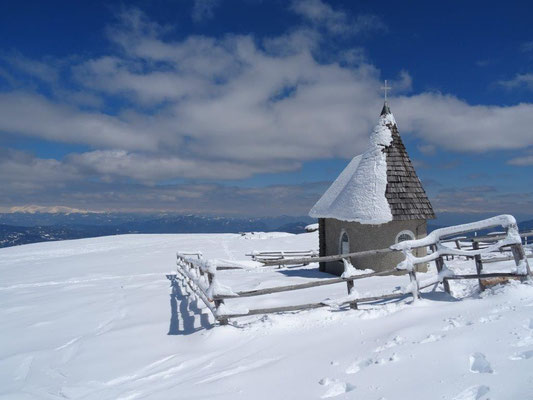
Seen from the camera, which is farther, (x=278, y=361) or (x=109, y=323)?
(x=109, y=323)

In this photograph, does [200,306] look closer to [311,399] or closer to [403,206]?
[311,399]

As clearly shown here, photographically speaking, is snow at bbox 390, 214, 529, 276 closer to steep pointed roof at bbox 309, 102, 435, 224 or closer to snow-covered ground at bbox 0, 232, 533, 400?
snow-covered ground at bbox 0, 232, 533, 400

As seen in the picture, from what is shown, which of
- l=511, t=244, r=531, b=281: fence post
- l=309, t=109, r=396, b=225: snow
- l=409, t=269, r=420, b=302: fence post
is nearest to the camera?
l=511, t=244, r=531, b=281: fence post

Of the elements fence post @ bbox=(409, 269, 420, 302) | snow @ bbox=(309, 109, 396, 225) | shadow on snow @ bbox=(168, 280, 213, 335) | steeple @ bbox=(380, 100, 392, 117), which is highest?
steeple @ bbox=(380, 100, 392, 117)

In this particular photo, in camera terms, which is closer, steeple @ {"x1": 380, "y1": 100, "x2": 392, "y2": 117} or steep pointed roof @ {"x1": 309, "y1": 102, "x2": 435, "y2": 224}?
steep pointed roof @ {"x1": 309, "y1": 102, "x2": 435, "y2": 224}

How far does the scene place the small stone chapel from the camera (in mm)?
14547

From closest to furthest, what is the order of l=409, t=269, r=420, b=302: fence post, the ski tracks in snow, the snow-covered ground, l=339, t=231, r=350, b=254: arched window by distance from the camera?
the ski tracks in snow < the snow-covered ground < l=409, t=269, r=420, b=302: fence post < l=339, t=231, r=350, b=254: arched window

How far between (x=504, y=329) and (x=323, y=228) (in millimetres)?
13577

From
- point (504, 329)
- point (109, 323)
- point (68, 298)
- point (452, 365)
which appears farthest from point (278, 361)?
point (68, 298)

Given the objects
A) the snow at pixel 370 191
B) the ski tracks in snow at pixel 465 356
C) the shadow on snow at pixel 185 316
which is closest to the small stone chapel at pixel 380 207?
the snow at pixel 370 191

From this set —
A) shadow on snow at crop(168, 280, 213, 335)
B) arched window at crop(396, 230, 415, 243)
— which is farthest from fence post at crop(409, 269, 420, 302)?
arched window at crop(396, 230, 415, 243)

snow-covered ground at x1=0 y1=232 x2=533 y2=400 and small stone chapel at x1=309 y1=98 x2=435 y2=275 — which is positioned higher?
small stone chapel at x1=309 y1=98 x2=435 y2=275

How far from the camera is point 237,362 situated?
579 cm

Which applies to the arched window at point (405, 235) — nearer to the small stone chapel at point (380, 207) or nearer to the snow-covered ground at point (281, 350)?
the small stone chapel at point (380, 207)
